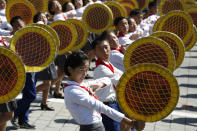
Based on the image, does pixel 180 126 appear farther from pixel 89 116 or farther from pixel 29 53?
pixel 89 116

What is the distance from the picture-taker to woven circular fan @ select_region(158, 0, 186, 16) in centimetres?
845

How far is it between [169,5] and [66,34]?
3.00 metres

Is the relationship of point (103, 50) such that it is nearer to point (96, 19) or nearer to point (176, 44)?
point (176, 44)

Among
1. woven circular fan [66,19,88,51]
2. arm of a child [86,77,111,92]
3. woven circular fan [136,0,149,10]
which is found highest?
arm of a child [86,77,111,92]

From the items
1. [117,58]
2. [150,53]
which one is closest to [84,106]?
[150,53]

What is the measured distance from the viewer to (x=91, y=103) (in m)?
3.39

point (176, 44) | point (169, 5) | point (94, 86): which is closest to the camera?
point (94, 86)

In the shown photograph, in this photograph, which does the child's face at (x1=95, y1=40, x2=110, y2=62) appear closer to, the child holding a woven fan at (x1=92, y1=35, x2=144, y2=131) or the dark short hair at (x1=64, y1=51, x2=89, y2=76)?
the child holding a woven fan at (x1=92, y1=35, x2=144, y2=131)

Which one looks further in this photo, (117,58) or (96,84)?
(117,58)

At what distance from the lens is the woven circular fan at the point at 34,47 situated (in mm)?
5160

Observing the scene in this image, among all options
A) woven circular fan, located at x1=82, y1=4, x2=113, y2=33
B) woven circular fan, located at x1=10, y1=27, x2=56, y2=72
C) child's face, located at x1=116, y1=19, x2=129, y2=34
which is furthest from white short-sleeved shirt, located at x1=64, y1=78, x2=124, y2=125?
woven circular fan, located at x1=82, y1=4, x2=113, y2=33

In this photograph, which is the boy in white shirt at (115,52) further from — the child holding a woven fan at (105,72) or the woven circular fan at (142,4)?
the woven circular fan at (142,4)

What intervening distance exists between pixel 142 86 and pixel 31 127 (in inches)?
113

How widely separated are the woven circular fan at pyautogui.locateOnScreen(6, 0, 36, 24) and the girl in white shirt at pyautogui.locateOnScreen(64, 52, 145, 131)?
4.40 metres
